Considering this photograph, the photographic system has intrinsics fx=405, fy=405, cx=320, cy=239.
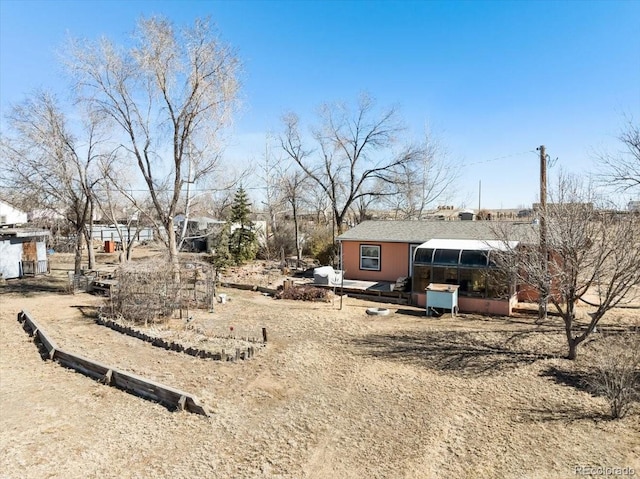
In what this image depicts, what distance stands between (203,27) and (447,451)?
15.8 meters

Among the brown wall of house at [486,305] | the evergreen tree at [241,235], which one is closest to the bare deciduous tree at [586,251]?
the brown wall of house at [486,305]

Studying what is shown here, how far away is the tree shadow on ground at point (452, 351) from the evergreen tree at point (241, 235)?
1666 centimetres

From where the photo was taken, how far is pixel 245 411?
6.87 meters

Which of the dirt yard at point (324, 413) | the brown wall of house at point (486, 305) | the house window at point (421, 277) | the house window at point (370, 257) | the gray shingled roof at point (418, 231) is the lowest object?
the dirt yard at point (324, 413)

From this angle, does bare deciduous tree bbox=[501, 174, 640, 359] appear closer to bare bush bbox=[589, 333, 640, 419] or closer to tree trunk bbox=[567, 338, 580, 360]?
tree trunk bbox=[567, 338, 580, 360]

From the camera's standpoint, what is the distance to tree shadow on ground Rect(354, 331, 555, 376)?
9.05m

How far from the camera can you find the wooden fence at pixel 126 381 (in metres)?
6.80

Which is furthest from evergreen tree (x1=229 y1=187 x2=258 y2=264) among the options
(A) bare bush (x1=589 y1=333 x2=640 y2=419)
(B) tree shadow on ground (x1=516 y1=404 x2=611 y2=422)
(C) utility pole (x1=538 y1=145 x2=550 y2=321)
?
(A) bare bush (x1=589 y1=333 x2=640 y2=419)

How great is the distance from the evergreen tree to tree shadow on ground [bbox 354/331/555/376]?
1666cm

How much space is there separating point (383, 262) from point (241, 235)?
11441mm

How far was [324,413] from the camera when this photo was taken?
270 inches

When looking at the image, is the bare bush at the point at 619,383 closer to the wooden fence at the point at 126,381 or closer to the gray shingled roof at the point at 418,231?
the wooden fence at the point at 126,381

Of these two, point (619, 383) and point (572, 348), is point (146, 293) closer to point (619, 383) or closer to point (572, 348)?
point (572, 348)

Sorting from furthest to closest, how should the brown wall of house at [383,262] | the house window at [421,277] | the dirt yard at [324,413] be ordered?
the brown wall of house at [383,262], the house window at [421,277], the dirt yard at [324,413]
